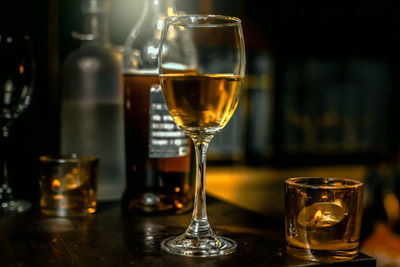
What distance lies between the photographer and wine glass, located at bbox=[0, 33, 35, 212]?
2.41ft

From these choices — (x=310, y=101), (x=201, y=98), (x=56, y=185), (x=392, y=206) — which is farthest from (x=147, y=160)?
(x=310, y=101)

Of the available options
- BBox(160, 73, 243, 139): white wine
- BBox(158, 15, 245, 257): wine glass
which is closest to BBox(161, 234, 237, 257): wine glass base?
BBox(158, 15, 245, 257): wine glass

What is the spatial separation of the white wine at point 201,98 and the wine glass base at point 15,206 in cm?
31

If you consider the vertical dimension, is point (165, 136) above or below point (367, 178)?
above

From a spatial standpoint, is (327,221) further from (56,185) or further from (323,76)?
(323,76)

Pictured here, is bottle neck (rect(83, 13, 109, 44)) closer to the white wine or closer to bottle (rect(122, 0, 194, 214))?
bottle (rect(122, 0, 194, 214))

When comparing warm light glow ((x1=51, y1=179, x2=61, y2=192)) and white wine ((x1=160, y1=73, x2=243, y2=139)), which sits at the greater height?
white wine ((x1=160, y1=73, x2=243, y2=139))

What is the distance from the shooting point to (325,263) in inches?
19.5

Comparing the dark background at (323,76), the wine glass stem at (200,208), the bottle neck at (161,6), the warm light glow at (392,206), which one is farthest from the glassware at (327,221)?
the dark background at (323,76)

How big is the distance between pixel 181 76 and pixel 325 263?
0.23m

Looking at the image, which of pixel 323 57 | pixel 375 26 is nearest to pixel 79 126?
pixel 323 57

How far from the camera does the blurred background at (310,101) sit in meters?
3.50

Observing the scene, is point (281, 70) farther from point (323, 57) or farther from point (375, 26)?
point (375, 26)

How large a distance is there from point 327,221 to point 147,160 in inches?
12.6
